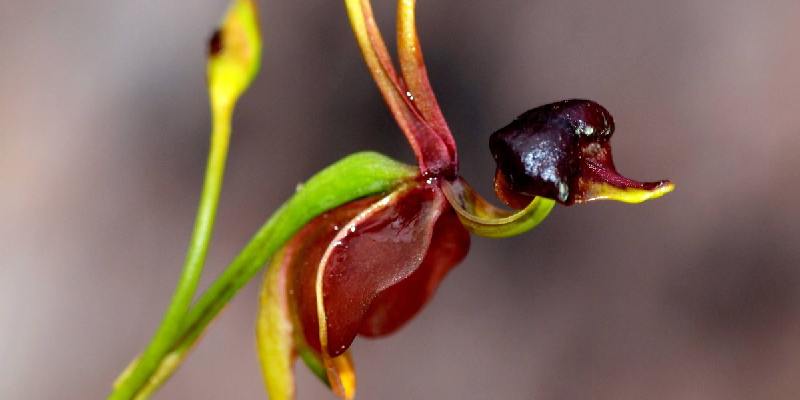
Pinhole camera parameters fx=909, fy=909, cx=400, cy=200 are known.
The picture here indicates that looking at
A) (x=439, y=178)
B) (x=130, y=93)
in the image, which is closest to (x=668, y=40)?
(x=130, y=93)

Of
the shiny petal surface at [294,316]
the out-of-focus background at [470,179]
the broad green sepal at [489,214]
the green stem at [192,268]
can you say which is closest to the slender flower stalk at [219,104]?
the green stem at [192,268]

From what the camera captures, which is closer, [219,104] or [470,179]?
[219,104]

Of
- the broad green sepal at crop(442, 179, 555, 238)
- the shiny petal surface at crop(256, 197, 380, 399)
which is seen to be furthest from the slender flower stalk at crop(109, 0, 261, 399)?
the broad green sepal at crop(442, 179, 555, 238)

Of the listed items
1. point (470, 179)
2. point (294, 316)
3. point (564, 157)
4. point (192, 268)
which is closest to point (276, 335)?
point (294, 316)

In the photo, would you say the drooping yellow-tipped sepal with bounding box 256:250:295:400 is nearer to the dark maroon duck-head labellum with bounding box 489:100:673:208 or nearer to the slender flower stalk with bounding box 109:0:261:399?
the slender flower stalk with bounding box 109:0:261:399

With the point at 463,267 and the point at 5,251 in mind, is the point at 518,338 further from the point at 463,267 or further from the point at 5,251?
the point at 5,251

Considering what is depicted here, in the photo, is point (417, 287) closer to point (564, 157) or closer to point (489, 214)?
point (489, 214)
